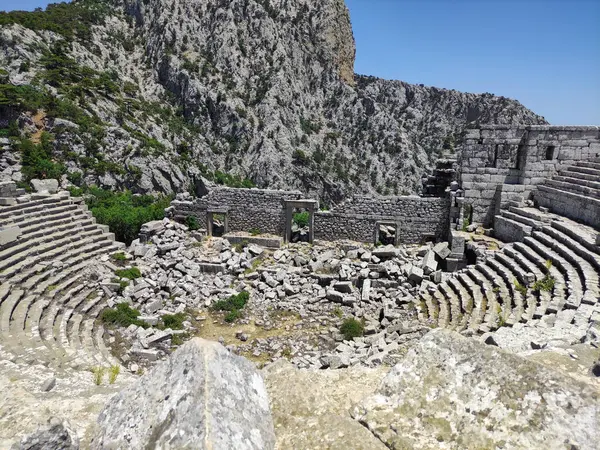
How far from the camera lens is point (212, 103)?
44.4 m

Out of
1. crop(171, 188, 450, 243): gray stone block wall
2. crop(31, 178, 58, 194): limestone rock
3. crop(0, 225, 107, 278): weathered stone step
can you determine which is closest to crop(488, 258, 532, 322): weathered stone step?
crop(171, 188, 450, 243): gray stone block wall

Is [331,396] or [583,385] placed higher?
[583,385]

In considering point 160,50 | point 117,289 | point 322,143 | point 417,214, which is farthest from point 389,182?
point 117,289

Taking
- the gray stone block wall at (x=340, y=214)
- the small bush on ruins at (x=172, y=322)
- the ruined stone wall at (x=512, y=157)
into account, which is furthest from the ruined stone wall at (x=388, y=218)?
the small bush on ruins at (x=172, y=322)

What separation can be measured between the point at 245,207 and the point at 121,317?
8240 mm

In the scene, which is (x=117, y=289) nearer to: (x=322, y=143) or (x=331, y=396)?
(x=331, y=396)

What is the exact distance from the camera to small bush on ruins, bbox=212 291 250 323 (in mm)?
12227

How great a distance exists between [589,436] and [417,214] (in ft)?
48.4

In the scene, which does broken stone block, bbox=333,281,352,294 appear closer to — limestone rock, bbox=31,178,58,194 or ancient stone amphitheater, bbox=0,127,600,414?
ancient stone amphitheater, bbox=0,127,600,414

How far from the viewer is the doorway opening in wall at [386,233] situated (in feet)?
55.5

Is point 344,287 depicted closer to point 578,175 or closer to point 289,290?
point 289,290

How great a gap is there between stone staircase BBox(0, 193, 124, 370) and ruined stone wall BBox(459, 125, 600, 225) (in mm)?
14184

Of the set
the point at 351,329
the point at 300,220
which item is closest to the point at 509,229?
the point at 351,329

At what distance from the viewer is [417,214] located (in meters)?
16.5
